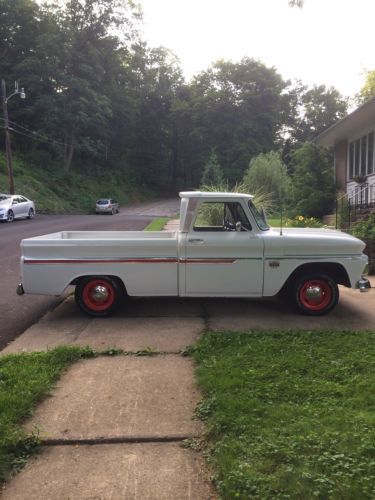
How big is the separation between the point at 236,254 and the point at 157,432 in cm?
337

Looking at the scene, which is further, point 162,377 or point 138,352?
point 138,352

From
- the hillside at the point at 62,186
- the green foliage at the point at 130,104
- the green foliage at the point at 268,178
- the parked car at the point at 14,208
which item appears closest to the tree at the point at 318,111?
the green foliage at the point at 130,104

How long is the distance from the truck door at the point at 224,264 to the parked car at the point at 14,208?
21.3 meters

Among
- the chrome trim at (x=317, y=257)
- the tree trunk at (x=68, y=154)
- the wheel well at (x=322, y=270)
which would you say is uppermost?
the tree trunk at (x=68, y=154)

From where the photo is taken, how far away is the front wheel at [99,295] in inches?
265

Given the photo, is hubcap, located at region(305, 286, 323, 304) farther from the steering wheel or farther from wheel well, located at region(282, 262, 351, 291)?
the steering wheel

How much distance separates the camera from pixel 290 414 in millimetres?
3639

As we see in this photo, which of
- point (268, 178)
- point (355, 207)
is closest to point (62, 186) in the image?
point (268, 178)

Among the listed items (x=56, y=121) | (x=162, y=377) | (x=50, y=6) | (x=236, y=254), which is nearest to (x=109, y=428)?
(x=162, y=377)

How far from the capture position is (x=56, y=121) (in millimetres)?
45719

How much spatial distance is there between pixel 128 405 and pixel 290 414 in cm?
132

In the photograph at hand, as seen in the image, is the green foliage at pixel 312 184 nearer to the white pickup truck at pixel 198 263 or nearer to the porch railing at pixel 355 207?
the porch railing at pixel 355 207

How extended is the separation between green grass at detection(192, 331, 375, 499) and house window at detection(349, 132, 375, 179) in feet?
Result: 47.5

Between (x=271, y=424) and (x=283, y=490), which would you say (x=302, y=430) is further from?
(x=283, y=490)
